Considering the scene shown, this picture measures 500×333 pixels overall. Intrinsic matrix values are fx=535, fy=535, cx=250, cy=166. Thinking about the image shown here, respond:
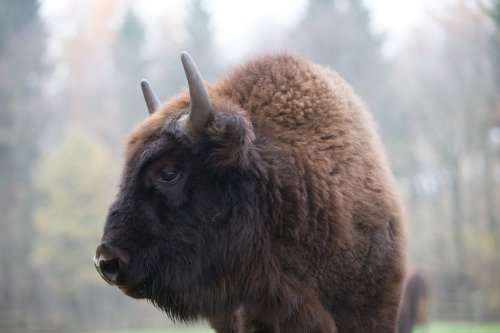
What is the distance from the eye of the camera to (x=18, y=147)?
27.8 m

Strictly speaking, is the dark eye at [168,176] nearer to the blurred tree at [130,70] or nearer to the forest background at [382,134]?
the forest background at [382,134]

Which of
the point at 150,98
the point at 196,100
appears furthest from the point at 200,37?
the point at 196,100

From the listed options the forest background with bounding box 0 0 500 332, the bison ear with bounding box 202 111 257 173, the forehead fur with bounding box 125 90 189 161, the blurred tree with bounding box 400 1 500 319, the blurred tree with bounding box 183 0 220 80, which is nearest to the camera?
the bison ear with bounding box 202 111 257 173

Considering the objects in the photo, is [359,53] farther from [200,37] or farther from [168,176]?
[168,176]

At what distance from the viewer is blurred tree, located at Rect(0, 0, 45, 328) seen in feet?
82.1

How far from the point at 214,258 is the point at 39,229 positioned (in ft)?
90.3

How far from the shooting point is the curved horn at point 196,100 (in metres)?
3.56

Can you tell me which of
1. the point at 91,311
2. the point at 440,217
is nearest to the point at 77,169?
the point at 91,311

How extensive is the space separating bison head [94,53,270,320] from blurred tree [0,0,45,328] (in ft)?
75.2

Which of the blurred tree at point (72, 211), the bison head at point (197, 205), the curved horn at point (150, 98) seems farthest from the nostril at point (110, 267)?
the blurred tree at point (72, 211)

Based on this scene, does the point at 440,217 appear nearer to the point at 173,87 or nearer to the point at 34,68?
the point at 173,87

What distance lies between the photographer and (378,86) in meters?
30.2

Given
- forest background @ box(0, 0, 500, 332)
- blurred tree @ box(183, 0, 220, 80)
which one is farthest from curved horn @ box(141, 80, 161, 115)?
blurred tree @ box(183, 0, 220, 80)

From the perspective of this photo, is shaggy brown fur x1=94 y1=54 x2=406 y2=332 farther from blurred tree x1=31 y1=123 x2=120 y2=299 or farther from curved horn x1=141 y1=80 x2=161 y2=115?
blurred tree x1=31 y1=123 x2=120 y2=299
